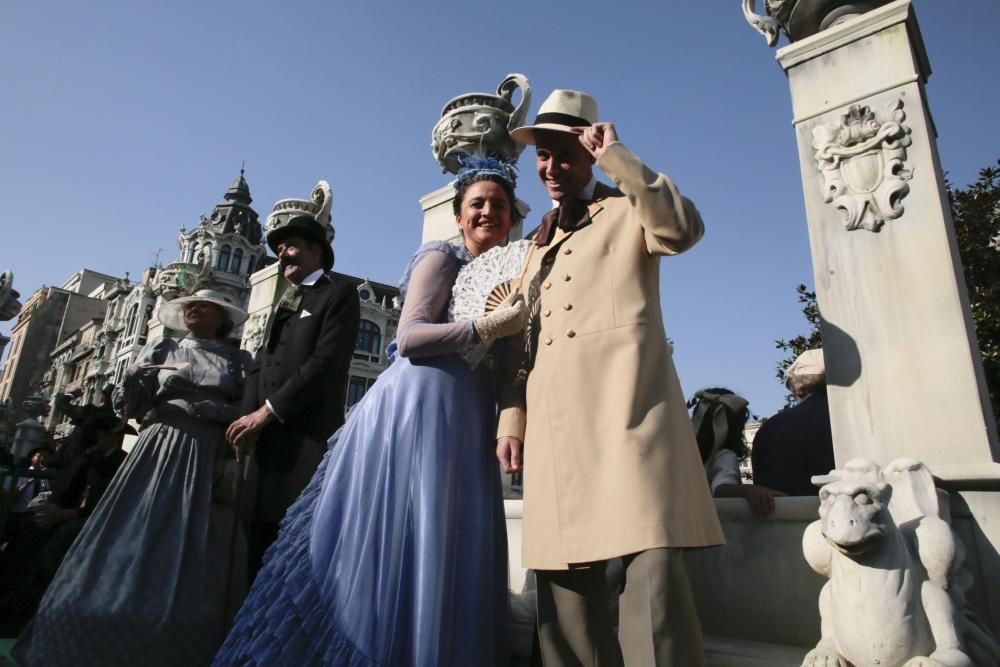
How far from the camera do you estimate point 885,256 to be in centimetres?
269

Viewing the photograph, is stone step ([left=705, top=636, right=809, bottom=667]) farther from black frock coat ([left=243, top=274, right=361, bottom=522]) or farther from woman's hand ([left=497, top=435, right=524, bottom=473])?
black frock coat ([left=243, top=274, right=361, bottom=522])

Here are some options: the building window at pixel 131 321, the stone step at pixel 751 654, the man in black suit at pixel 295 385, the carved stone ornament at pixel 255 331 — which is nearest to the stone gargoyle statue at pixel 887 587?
the stone step at pixel 751 654

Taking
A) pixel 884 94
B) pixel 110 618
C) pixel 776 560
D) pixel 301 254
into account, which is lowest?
pixel 110 618

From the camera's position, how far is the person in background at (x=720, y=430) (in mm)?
2924

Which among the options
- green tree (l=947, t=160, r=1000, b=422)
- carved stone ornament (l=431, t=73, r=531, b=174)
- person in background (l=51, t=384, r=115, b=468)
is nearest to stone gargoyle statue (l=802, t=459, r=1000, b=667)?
carved stone ornament (l=431, t=73, r=531, b=174)

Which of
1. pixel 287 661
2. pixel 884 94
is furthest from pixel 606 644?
pixel 884 94

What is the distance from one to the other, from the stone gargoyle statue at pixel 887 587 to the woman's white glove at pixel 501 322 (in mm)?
1106

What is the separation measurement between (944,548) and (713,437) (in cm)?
119

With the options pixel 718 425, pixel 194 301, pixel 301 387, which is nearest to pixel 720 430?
pixel 718 425

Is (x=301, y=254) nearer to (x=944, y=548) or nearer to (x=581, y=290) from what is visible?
(x=581, y=290)

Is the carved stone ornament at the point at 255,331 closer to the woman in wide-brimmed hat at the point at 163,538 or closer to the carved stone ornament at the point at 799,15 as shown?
the woman in wide-brimmed hat at the point at 163,538

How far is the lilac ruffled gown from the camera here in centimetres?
211

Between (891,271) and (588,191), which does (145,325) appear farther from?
(891,271)

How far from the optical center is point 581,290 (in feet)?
6.88
